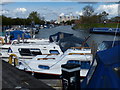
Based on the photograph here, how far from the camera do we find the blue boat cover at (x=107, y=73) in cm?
396

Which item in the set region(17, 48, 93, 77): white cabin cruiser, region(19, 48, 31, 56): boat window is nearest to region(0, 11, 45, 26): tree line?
region(19, 48, 31, 56): boat window

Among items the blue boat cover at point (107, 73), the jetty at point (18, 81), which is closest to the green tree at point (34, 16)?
the jetty at point (18, 81)

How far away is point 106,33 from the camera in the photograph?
52.7m

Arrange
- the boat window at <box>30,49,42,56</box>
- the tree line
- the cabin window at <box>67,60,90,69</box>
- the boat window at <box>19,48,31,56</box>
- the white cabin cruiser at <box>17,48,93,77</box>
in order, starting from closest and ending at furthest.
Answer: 1. the white cabin cruiser at <box>17,48,93,77</box>
2. the cabin window at <box>67,60,90,69</box>
3. the boat window at <box>30,49,42,56</box>
4. the boat window at <box>19,48,31,56</box>
5. the tree line

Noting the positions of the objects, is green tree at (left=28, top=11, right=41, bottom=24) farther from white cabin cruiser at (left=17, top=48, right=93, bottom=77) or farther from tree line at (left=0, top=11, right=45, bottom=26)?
white cabin cruiser at (left=17, top=48, right=93, bottom=77)

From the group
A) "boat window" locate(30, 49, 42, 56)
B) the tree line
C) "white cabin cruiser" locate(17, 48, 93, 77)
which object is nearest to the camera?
"white cabin cruiser" locate(17, 48, 93, 77)

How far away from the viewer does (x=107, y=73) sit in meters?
3.99

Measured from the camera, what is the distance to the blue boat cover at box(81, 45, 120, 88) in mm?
3961

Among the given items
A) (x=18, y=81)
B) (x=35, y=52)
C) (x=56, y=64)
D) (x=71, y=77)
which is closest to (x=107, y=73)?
(x=71, y=77)

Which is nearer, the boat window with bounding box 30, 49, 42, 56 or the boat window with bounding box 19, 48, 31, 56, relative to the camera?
the boat window with bounding box 30, 49, 42, 56

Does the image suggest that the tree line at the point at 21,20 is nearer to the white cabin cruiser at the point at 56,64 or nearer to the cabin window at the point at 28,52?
the cabin window at the point at 28,52

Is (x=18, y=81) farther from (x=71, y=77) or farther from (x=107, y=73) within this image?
(x=107, y=73)

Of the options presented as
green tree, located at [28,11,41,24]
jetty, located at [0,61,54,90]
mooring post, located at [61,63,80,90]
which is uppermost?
green tree, located at [28,11,41,24]

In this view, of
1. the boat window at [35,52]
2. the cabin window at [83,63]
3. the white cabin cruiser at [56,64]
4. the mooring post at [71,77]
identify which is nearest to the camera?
the mooring post at [71,77]
